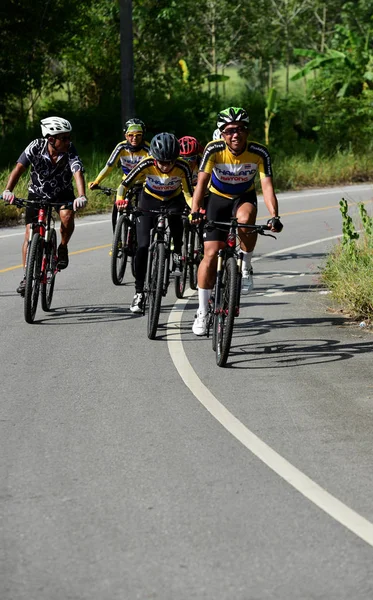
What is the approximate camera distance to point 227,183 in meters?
10.9

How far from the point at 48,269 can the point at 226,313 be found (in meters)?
2.96

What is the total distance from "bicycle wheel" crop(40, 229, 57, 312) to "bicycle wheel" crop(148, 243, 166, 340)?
1.28m

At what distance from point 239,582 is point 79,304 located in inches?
327

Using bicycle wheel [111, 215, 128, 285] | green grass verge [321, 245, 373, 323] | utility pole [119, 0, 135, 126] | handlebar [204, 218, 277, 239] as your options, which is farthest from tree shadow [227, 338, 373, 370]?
utility pole [119, 0, 135, 126]

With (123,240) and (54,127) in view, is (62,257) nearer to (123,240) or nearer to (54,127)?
(54,127)

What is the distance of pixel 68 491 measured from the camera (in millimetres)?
6324

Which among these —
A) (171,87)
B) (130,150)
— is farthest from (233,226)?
(171,87)

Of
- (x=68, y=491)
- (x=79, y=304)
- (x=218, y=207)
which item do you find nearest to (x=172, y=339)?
(x=218, y=207)

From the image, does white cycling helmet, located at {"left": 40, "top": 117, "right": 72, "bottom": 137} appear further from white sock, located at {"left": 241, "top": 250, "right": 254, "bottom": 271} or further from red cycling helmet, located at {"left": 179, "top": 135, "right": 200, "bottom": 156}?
red cycling helmet, located at {"left": 179, "top": 135, "right": 200, "bottom": 156}

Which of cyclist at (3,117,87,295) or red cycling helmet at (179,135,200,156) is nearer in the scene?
cyclist at (3,117,87,295)

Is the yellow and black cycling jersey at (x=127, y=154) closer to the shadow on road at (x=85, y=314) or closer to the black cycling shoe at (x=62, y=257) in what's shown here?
the shadow on road at (x=85, y=314)

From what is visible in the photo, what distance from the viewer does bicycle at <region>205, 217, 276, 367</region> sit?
9.58m

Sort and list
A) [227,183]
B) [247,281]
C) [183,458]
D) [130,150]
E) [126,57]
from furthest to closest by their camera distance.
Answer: [126,57]
[130,150]
[247,281]
[227,183]
[183,458]

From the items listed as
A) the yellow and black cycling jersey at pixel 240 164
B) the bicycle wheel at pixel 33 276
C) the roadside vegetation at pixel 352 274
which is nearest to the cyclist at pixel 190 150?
the roadside vegetation at pixel 352 274
